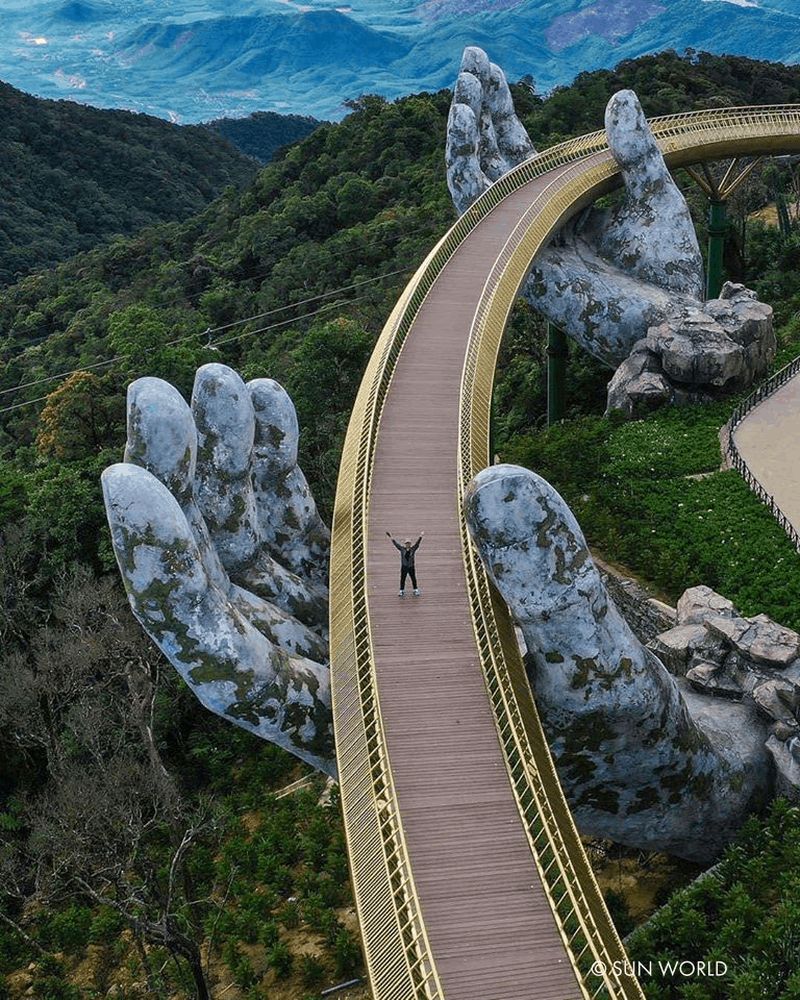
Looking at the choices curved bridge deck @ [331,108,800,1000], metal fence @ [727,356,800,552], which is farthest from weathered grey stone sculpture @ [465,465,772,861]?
metal fence @ [727,356,800,552]

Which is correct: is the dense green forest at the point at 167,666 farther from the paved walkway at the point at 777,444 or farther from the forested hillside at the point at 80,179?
the forested hillside at the point at 80,179

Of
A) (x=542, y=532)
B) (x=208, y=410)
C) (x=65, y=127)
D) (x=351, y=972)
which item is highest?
(x=65, y=127)

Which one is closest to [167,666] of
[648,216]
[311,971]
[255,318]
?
[311,971]

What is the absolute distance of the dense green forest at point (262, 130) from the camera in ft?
486

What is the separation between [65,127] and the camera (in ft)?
343

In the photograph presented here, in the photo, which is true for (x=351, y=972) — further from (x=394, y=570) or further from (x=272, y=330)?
(x=272, y=330)

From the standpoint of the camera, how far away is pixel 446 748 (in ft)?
48.1

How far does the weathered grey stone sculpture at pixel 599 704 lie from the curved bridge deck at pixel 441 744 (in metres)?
0.98

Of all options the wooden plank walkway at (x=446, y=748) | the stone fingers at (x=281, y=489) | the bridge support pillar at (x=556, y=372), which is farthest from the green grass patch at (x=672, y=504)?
the stone fingers at (x=281, y=489)

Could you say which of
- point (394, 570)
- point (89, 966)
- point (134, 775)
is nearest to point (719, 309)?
point (394, 570)

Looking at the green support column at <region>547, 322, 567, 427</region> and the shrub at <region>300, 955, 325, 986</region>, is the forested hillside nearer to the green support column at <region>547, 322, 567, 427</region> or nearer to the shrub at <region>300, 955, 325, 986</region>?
the green support column at <region>547, 322, 567, 427</region>

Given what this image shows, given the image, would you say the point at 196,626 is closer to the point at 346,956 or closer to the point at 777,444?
the point at 346,956

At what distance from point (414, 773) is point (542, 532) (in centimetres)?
411

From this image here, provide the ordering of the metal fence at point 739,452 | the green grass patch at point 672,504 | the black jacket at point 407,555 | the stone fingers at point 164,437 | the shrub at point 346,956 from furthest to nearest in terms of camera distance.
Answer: the metal fence at point 739,452 < the green grass patch at point 672,504 < the shrub at point 346,956 < the black jacket at point 407,555 < the stone fingers at point 164,437
